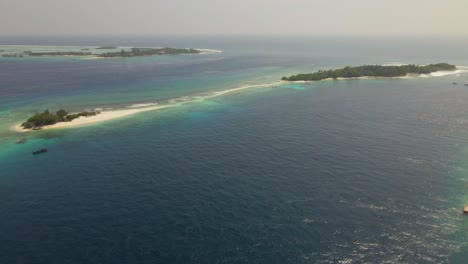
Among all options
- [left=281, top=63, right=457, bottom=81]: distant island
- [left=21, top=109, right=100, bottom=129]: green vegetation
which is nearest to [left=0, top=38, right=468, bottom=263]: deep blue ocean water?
[left=21, top=109, right=100, bottom=129]: green vegetation

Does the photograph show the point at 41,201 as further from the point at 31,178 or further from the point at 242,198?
the point at 242,198

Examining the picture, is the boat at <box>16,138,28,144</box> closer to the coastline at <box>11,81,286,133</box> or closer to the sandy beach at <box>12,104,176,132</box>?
the coastline at <box>11,81,286,133</box>

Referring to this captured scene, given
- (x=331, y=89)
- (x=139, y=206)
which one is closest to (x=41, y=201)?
(x=139, y=206)

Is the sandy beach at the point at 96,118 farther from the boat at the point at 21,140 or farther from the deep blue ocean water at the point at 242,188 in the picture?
the boat at the point at 21,140

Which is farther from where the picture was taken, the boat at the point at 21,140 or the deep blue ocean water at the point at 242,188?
the boat at the point at 21,140

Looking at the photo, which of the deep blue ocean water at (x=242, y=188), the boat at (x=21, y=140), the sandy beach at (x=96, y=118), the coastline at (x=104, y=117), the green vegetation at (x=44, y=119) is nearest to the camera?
the deep blue ocean water at (x=242, y=188)

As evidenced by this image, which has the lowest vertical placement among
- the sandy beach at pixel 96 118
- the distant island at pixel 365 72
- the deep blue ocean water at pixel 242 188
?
the deep blue ocean water at pixel 242 188

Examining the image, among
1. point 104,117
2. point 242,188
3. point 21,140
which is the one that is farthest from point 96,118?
point 242,188

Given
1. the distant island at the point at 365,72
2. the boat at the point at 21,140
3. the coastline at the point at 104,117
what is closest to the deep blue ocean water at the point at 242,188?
the boat at the point at 21,140

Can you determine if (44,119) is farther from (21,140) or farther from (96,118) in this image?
(96,118)
